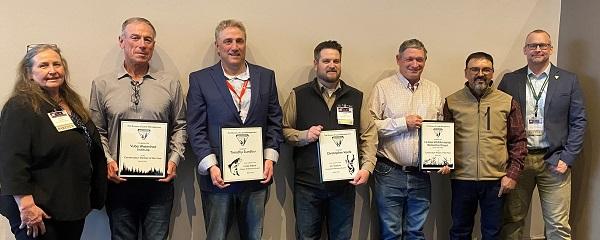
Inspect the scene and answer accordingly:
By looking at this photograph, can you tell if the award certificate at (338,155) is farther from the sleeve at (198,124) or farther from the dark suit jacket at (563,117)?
the dark suit jacket at (563,117)

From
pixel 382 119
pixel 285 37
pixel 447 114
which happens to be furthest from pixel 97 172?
pixel 447 114

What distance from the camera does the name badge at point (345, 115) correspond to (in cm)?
296

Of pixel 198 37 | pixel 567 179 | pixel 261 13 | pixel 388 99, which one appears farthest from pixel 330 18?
pixel 567 179

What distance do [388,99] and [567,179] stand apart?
1.41 metres

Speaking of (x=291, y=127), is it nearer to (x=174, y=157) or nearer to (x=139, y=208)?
(x=174, y=157)

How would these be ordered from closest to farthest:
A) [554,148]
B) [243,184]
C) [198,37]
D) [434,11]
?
[243,184] → [198,37] → [554,148] → [434,11]

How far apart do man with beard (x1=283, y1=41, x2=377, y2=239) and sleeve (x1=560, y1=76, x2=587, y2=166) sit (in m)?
1.37

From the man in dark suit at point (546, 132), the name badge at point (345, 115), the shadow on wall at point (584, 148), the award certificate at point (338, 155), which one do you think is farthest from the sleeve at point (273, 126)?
the shadow on wall at point (584, 148)

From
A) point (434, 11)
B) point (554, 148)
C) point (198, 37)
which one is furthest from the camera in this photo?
point (434, 11)

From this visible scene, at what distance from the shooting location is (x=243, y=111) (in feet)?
9.29

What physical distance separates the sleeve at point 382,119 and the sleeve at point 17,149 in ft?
6.23

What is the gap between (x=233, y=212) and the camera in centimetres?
288

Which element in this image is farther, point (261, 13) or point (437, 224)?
point (437, 224)

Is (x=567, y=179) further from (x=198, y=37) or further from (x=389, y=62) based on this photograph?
(x=198, y=37)
